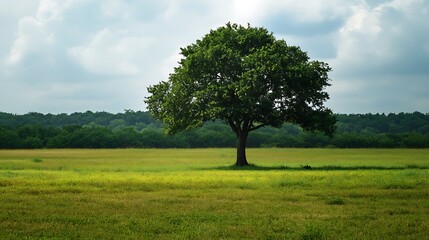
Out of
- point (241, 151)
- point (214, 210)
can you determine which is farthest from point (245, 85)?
point (214, 210)

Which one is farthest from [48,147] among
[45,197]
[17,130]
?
[45,197]

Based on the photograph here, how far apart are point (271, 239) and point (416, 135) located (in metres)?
142

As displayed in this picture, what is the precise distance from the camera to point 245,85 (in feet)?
184

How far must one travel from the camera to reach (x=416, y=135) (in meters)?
147

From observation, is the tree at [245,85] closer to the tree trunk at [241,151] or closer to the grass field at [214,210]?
the tree trunk at [241,151]

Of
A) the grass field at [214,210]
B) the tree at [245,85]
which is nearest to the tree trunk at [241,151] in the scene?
the tree at [245,85]

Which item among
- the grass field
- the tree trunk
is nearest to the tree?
the tree trunk

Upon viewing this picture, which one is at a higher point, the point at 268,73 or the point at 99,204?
the point at 268,73

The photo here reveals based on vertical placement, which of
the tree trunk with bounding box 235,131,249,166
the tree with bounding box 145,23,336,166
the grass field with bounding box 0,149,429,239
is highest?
the tree with bounding box 145,23,336,166

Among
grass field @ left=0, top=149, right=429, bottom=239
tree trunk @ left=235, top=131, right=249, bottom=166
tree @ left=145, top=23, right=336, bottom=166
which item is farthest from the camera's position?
tree trunk @ left=235, top=131, right=249, bottom=166

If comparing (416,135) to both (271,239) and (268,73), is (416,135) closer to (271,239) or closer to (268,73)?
(268,73)

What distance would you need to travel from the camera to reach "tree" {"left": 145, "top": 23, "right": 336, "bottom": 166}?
5688cm

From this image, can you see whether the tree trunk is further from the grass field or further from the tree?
the grass field

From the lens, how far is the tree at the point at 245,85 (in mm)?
56875
